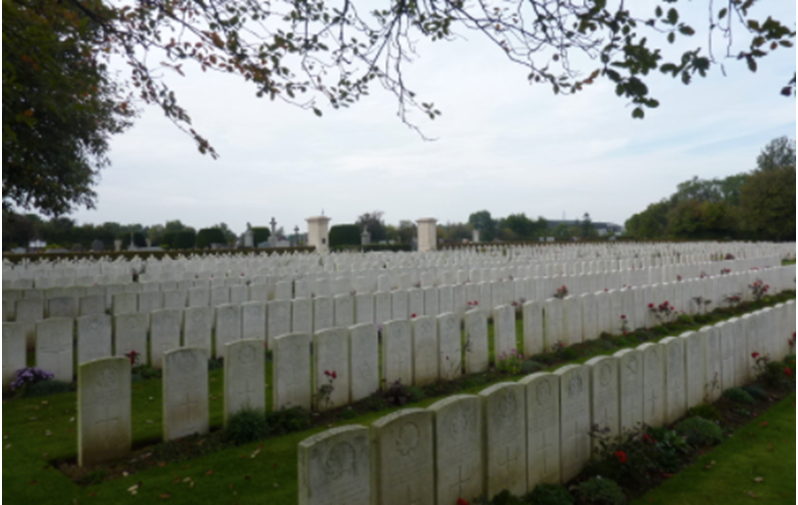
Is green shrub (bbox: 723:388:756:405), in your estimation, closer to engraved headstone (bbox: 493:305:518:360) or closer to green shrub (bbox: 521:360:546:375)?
green shrub (bbox: 521:360:546:375)

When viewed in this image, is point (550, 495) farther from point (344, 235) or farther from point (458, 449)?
point (344, 235)

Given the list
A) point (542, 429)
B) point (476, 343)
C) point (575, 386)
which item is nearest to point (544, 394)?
point (542, 429)

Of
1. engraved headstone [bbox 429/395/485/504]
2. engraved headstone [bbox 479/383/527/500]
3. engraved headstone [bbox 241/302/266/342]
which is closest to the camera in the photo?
engraved headstone [bbox 429/395/485/504]

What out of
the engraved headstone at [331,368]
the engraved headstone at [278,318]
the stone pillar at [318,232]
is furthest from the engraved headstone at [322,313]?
the stone pillar at [318,232]

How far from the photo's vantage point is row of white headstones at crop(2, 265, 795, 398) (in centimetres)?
579

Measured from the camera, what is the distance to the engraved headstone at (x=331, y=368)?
533 cm

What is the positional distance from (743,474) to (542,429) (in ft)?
6.05

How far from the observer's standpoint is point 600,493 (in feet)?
12.0

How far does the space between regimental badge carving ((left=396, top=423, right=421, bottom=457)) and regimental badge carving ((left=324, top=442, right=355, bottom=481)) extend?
338 millimetres

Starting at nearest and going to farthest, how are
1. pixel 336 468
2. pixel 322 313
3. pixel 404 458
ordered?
1. pixel 336 468
2. pixel 404 458
3. pixel 322 313

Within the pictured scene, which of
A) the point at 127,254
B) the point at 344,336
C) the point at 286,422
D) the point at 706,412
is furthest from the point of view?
the point at 127,254

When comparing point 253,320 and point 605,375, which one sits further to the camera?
point 253,320

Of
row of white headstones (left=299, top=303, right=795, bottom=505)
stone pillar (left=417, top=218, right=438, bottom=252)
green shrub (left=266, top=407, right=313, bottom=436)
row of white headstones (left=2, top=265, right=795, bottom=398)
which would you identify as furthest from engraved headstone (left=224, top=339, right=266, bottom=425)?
stone pillar (left=417, top=218, right=438, bottom=252)

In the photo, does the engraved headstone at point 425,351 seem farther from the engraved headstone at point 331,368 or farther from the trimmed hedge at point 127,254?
the trimmed hedge at point 127,254
